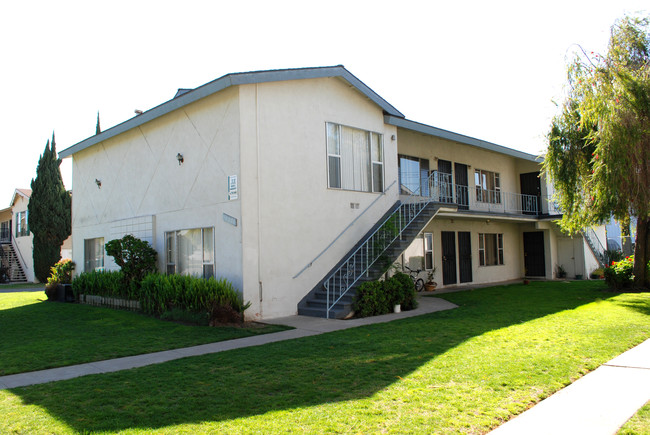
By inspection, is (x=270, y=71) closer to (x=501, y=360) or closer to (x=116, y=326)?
(x=116, y=326)

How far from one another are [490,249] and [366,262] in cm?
1054

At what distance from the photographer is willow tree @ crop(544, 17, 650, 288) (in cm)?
1268

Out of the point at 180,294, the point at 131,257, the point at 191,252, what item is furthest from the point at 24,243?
the point at 180,294

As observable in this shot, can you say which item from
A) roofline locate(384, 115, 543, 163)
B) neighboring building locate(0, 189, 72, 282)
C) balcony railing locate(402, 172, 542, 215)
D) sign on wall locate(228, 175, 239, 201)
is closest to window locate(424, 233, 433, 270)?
balcony railing locate(402, 172, 542, 215)

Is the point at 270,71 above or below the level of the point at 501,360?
above

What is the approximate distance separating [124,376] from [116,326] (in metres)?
5.00

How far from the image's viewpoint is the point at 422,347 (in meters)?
7.54

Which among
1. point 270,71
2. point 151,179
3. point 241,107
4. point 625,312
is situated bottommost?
point 625,312

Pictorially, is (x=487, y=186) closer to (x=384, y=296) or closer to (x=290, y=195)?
(x=384, y=296)

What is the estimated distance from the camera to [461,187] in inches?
799

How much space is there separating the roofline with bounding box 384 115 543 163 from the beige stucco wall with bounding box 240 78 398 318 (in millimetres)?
1642

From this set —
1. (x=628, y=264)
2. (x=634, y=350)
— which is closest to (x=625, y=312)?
(x=634, y=350)

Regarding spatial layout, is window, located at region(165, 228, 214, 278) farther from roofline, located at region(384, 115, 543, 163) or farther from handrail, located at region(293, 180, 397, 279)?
roofline, located at region(384, 115, 543, 163)

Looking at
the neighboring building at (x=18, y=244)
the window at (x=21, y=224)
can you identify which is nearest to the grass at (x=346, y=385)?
the neighboring building at (x=18, y=244)
